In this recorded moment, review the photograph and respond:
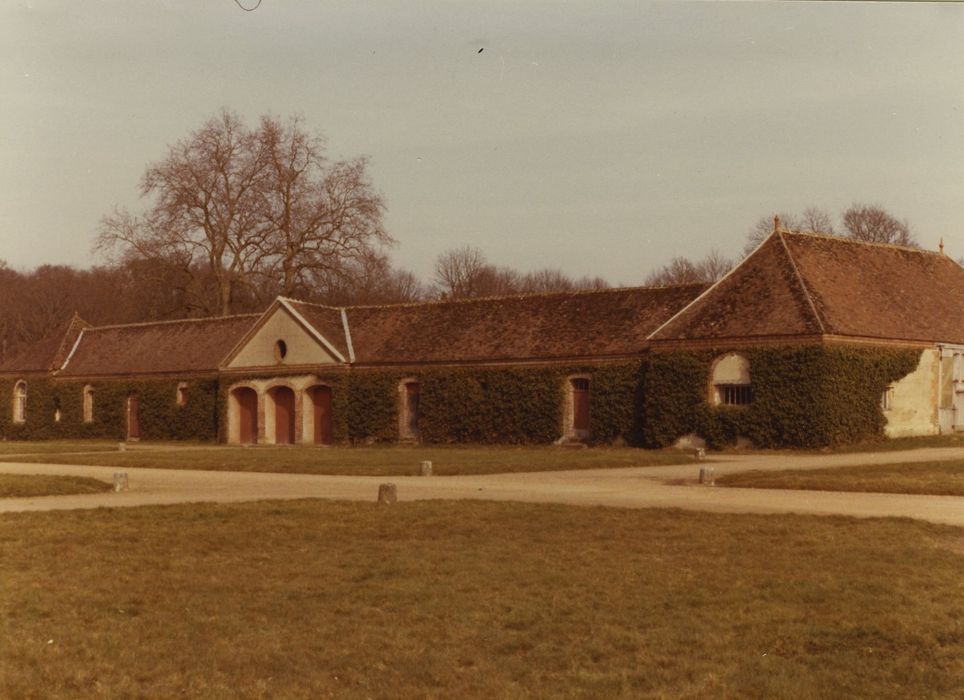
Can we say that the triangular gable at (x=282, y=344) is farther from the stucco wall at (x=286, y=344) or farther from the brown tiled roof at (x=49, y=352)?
the brown tiled roof at (x=49, y=352)

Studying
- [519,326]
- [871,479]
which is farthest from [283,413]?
[871,479]

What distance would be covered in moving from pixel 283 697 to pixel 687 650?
3118 mm

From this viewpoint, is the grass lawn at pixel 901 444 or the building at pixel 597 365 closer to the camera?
the grass lawn at pixel 901 444

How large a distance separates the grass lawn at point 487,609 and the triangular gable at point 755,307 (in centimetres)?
2099

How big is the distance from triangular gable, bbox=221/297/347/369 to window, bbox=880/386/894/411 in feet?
69.9

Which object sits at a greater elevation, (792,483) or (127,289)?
(127,289)

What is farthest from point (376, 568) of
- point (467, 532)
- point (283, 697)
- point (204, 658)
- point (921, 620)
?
point (921, 620)

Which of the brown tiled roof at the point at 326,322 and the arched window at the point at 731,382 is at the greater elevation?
the brown tiled roof at the point at 326,322

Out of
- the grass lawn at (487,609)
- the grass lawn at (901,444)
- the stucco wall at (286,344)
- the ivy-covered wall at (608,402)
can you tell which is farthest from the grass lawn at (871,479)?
the stucco wall at (286,344)

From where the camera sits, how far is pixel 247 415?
50469 mm

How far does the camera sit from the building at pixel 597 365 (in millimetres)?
35594

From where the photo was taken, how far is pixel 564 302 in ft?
145

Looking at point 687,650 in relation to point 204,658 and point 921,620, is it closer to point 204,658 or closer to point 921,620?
point 921,620

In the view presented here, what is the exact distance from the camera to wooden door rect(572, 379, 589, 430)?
40.8 metres
